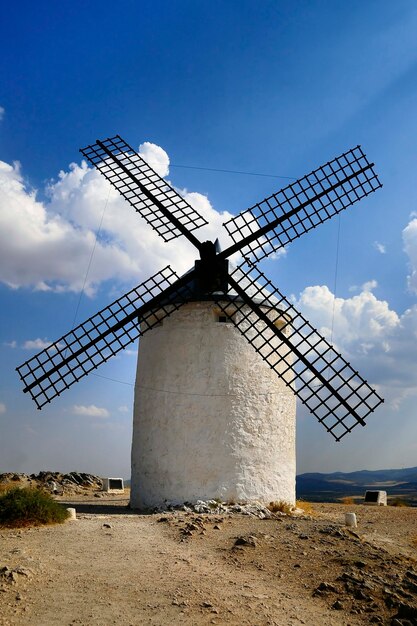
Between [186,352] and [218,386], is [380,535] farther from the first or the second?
[186,352]

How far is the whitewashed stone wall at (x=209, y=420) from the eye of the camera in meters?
13.5

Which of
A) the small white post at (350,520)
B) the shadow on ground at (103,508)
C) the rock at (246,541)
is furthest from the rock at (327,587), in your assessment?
the shadow on ground at (103,508)

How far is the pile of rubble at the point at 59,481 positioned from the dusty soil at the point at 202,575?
30.1 ft

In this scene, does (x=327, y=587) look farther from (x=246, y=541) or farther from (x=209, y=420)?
(x=209, y=420)

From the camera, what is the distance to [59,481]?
70.2ft

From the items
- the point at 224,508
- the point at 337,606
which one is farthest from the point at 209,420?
the point at 337,606

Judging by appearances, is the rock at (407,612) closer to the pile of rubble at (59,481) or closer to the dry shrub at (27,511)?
the dry shrub at (27,511)

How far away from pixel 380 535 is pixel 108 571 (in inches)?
255

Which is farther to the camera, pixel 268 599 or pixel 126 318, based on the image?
pixel 126 318

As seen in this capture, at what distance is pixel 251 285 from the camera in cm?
1462

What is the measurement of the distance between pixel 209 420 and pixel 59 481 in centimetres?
1005

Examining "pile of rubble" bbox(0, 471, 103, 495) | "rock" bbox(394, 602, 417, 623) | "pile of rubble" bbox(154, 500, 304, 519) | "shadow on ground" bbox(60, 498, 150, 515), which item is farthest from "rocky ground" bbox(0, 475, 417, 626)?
"pile of rubble" bbox(0, 471, 103, 495)

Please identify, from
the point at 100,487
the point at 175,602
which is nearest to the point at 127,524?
the point at 175,602

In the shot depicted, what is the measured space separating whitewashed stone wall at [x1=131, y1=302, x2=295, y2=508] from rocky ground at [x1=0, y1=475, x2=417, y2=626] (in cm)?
205
